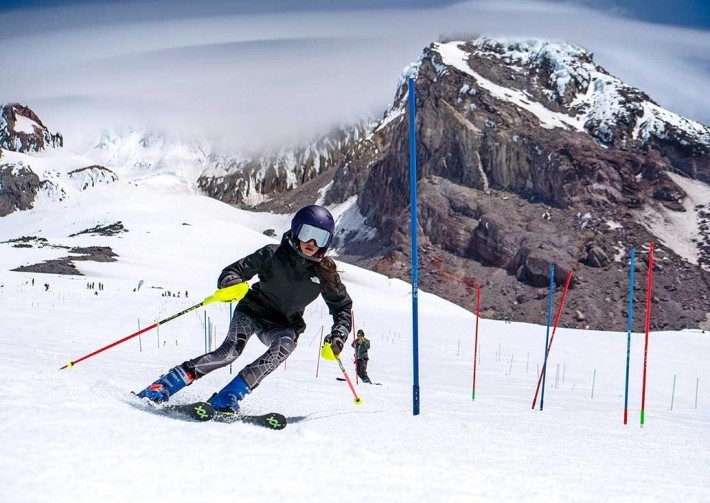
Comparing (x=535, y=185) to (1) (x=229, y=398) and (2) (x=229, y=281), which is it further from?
(1) (x=229, y=398)

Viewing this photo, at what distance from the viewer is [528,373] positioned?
2164cm

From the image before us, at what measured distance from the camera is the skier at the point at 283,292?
18.0ft

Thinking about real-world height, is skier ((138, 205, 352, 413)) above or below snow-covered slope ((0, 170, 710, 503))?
above

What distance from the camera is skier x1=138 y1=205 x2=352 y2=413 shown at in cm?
547

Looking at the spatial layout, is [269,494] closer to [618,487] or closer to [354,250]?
[618,487]

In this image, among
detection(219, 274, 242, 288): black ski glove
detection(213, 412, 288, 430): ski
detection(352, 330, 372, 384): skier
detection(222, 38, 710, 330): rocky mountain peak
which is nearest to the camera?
detection(213, 412, 288, 430): ski

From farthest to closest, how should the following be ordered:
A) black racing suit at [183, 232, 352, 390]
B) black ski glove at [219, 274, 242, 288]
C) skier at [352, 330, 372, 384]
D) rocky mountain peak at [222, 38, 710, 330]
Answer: rocky mountain peak at [222, 38, 710, 330] < skier at [352, 330, 372, 384] < black racing suit at [183, 232, 352, 390] < black ski glove at [219, 274, 242, 288]

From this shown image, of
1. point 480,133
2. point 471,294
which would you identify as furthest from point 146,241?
point 480,133

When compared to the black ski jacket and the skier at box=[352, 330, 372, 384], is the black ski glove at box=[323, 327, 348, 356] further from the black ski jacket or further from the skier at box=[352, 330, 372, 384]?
the skier at box=[352, 330, 372, 384]

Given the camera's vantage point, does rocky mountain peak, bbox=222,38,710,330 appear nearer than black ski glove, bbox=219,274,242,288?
No

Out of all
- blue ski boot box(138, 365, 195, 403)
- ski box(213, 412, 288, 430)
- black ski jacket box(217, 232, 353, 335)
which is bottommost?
ski box(213, 412, 288, 430)

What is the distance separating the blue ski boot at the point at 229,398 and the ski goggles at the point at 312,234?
52.0 inches

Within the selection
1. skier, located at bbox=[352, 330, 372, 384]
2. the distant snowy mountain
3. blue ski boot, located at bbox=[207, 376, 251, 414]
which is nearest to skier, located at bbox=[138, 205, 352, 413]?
blue ski boot, located at bbox=[207, 376, 251, 414]

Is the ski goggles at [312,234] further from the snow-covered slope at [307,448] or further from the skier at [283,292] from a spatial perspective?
the snow-covered slope at [307,448]
